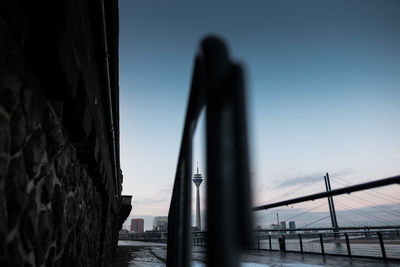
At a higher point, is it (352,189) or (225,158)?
(352,189)

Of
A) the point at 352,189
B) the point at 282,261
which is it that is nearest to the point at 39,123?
the point at 352,189

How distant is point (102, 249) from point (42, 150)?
176 inches

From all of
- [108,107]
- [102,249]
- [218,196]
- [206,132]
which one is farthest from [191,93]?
[102,249]

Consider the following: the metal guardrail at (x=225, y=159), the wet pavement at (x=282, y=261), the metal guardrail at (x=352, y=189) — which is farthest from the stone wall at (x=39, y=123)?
the wet pavement at (x=282, y=261)

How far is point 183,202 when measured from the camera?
151 centimetres

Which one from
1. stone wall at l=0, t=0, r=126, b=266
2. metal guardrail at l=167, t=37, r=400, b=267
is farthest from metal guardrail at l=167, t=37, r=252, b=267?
stone wall at l=0, t=0, r=126, b=266

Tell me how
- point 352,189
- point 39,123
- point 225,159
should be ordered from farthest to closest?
point 352,189
point 39,123
point 225,159

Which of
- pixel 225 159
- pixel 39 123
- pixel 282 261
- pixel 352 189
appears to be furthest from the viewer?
pixel 282 261

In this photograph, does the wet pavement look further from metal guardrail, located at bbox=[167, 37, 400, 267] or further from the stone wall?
metal guardrail, located at bbox=[167, 37, 400, 267]

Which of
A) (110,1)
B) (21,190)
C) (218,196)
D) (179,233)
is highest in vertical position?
(110,1)

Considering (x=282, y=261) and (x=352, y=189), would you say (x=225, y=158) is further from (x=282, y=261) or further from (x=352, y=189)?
(x=282, y=261)

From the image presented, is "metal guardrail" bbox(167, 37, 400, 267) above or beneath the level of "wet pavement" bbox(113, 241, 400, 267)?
above

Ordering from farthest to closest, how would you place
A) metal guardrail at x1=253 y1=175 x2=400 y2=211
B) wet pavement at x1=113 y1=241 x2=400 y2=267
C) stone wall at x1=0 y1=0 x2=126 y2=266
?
1. wet pavement at x1=113 y1=241 x2=400 y2=267
2. metal guardrail at x1=253 y1=175 x2=400 y2=211
3. stone wall at x1=0 y1=0 x2=126 y2=266

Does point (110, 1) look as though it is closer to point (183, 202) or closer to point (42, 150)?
point (42, 150)
